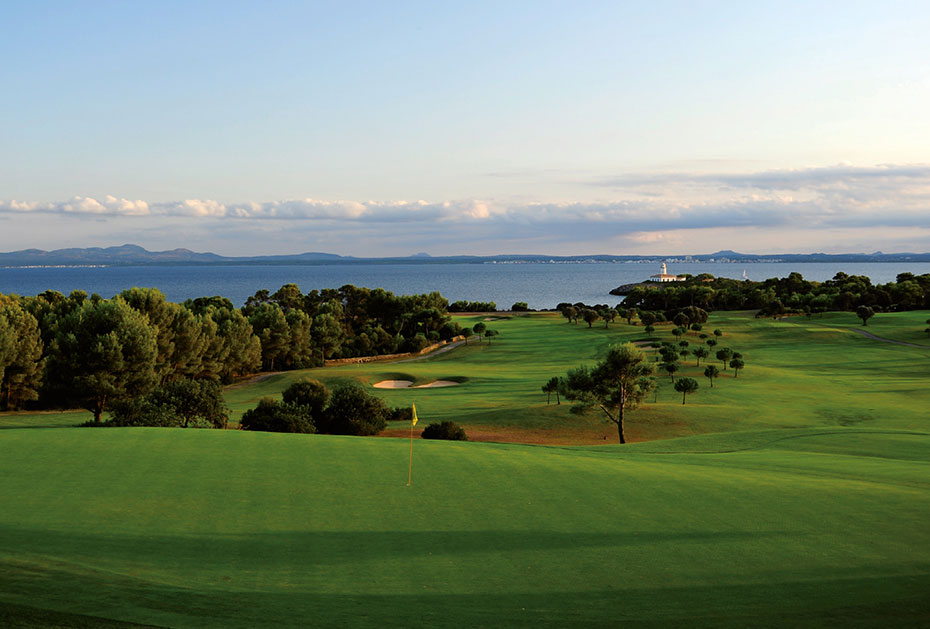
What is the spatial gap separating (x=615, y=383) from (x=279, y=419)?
63.6 feet

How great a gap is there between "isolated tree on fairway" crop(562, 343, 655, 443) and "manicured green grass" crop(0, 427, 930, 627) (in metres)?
16.6

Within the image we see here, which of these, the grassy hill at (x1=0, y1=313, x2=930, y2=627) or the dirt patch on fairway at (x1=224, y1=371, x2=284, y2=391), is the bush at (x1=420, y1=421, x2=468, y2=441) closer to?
the grassy hill at (x1=0, y1=313, x2=930, y2=627)

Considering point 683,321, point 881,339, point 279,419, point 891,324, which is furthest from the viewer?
point 683,321

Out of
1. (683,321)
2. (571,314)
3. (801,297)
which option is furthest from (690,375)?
(801,297)

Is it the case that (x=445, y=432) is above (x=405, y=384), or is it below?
above

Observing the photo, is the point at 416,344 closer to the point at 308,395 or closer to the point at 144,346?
the point at 144,346

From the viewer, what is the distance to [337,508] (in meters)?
14.9

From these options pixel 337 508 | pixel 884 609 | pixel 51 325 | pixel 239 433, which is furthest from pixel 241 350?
pixel 884 609

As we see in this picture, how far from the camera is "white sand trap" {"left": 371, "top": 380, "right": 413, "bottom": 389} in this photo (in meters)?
63.8

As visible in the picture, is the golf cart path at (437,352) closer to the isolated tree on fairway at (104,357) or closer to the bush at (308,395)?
the isolated tree on fairway at (104,357)

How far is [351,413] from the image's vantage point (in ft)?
123

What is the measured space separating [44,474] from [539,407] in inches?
1278

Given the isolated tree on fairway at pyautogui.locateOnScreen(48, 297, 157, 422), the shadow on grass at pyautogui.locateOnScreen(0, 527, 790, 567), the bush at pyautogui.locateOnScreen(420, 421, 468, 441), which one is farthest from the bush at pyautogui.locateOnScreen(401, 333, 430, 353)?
the shadow on grass at pyautogui.locateOnScreen(0, 527, 790, 567)

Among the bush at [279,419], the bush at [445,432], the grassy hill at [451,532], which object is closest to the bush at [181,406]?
the bush at [279,419]
